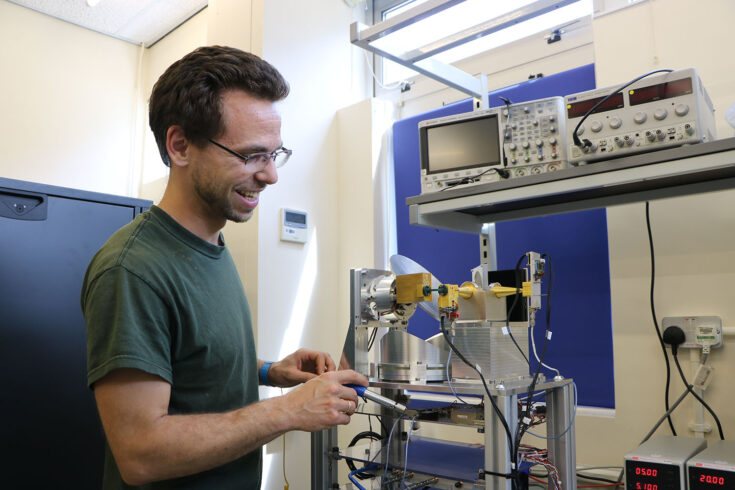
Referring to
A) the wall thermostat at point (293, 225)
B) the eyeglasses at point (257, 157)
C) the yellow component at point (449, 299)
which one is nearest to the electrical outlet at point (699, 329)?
the yellow component at point (449, 299)

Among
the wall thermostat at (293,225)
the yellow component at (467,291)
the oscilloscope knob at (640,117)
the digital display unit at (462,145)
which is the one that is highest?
the digital display unit at (462,145)

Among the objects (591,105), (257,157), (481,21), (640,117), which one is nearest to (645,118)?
(640,117)

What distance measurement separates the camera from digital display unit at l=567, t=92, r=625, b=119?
1478 millimetres

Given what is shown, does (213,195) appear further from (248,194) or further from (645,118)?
(645,118)

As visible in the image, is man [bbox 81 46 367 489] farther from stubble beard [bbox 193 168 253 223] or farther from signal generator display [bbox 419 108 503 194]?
signal generator display [bbox 419 108 503 194]

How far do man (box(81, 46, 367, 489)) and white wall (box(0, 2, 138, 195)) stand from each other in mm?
2629

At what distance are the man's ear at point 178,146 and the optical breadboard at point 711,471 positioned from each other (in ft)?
4.29

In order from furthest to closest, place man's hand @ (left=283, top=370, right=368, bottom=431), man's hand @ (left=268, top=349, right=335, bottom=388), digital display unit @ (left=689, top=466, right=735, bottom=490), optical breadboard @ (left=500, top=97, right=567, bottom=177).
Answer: optical breadboard @ (left=500, top=97, right=567, bottom=177)
man's hand @ (left=268, top=349, right=335, bottom=388)
digital display unit @ (left=689, top=466, right=735, bottom=490)
man's hand @ (left=283, top=370, right=368, bottom=431)

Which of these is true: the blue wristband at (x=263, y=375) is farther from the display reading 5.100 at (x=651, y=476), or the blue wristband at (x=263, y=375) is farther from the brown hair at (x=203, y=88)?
the display reading 5.100 at (x=651, y=476)

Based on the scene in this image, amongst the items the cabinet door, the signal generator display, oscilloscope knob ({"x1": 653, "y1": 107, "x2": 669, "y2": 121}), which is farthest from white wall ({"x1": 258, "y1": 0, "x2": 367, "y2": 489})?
oscilloscope knob ({"x1": 653, "y1": 107, "x2": 669, "y2": 121})

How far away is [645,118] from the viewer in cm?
141

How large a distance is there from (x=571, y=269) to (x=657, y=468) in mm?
879

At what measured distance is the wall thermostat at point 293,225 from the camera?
2.48 m

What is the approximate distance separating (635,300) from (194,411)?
147cm
